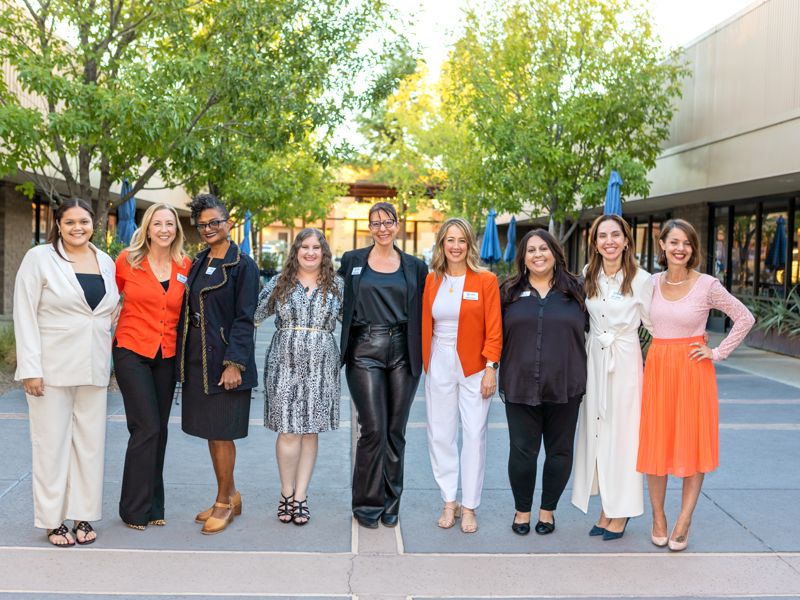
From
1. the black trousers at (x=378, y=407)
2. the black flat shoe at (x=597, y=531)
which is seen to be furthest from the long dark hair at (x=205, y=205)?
the black flat shoe at (x=597, y=531)

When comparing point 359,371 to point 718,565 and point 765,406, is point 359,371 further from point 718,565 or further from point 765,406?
point 765,406

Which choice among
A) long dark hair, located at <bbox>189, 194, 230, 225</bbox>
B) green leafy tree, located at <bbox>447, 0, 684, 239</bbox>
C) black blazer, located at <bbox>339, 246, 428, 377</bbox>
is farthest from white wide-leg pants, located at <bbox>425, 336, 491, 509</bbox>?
green leafy tree, located at <bbox>447, 0, 684, 239</bbox>

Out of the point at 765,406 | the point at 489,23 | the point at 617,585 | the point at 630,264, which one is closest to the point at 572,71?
the point at 489,23

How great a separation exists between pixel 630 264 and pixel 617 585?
1678 millimetres

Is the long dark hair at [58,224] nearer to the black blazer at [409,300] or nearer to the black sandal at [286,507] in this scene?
the black blazer at [409,300]

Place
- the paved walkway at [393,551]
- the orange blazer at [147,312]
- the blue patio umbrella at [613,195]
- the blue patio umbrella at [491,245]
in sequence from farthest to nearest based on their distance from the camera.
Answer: the blue patio umbrella at [491,245], the blue patio umbrella at [613,195], the orange blazer at [147,312], the paved walkway at [393,551]

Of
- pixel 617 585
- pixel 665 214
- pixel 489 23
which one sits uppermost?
pixel 489 23

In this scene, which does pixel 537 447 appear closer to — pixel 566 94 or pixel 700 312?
pixel 700 312

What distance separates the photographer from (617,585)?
4.18 metres

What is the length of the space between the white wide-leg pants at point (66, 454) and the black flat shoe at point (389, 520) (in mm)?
1541

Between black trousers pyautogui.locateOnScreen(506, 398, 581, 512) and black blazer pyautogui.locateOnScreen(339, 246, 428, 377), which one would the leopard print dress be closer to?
black blazer pyautogui.locateOnScreen(339, 246, 428, 377)

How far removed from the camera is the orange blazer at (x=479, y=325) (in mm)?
4891

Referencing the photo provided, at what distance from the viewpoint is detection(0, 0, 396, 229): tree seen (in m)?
9.07

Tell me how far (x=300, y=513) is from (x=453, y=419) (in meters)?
1.01
